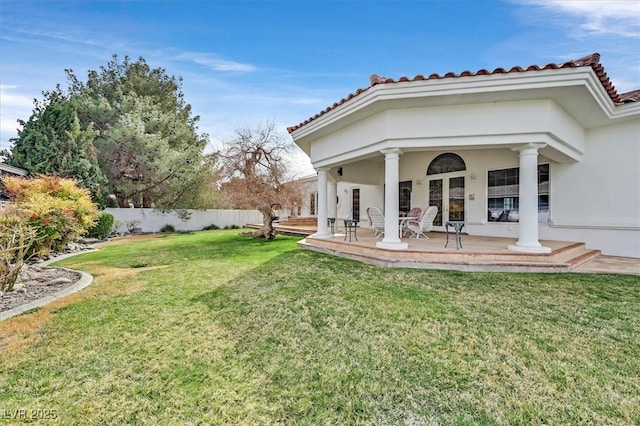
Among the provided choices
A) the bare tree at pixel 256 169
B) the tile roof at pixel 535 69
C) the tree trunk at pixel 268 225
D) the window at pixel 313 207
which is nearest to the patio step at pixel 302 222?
the window at pixel 313 207

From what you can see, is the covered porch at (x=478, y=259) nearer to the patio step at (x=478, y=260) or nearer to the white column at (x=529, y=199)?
the patio step at (x=478, y=260)

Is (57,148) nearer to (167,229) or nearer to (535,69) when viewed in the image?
(167,229)

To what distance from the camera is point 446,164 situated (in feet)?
39.2

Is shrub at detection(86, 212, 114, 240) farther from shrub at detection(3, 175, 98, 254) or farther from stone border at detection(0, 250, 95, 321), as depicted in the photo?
stone border at detection(0, 250, 95, 321)

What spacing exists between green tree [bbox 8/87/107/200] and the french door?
58.9 ft

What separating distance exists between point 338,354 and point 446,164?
10.4 m

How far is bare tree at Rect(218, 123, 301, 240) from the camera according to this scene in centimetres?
1389

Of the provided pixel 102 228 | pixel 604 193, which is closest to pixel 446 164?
pixel 604 193

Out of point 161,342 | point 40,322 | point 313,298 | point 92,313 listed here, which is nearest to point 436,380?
point 313,298

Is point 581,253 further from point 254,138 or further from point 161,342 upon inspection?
point 254,138

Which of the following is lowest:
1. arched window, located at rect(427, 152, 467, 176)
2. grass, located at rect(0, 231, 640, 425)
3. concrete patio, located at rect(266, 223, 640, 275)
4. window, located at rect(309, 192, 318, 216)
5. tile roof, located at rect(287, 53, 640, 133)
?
grass, located at rect(0, 231, 640, 425)

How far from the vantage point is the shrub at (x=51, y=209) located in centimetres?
782

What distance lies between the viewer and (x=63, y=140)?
16.5 meters

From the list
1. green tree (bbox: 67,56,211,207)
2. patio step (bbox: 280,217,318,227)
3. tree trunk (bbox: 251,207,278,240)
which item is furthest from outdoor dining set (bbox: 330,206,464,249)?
green tree (bbox: 67,56,211,207)
